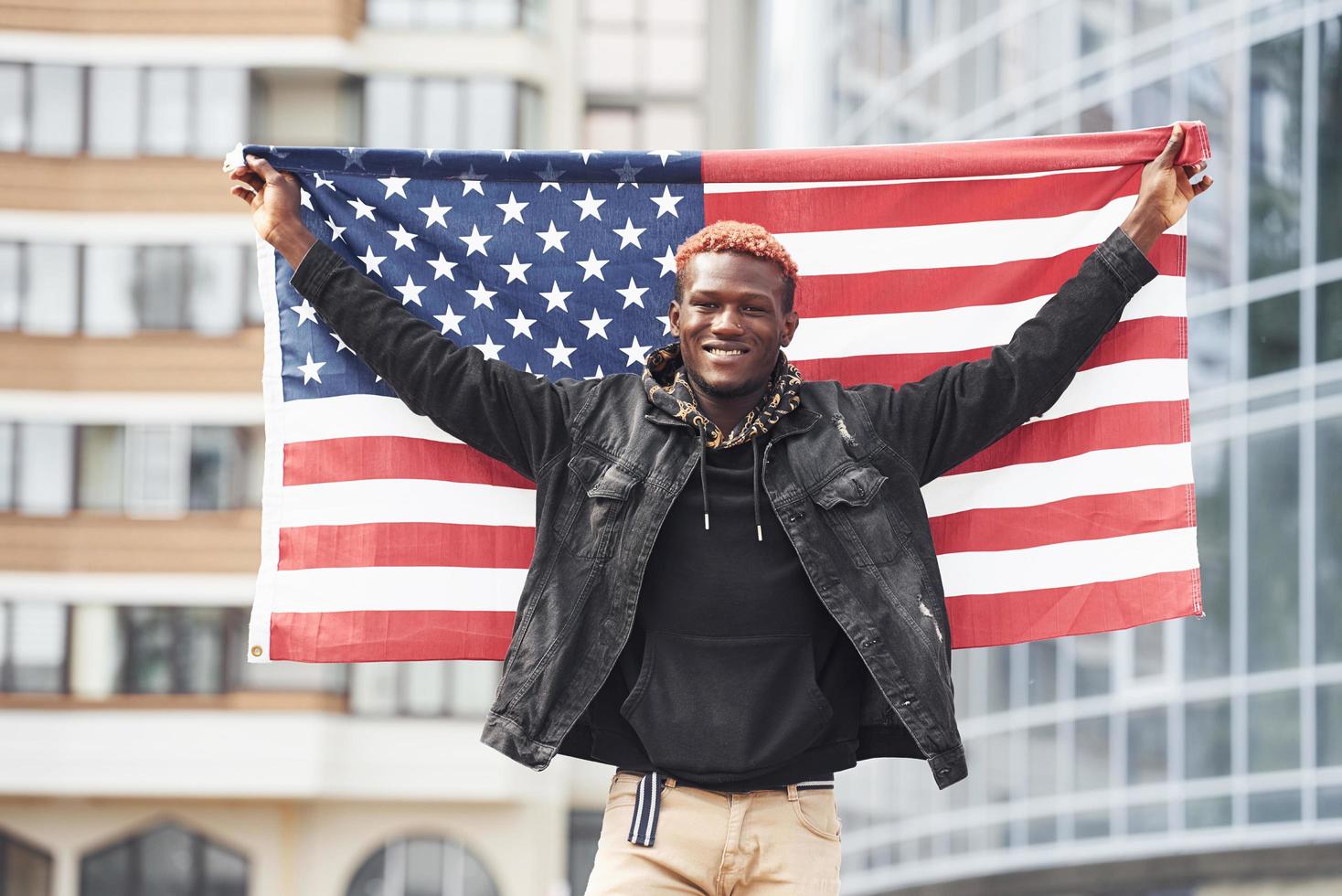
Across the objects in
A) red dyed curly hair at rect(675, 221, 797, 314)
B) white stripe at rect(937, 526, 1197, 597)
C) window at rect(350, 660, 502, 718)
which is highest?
red dyed curly hair at rect(675, 221, 797, 314)

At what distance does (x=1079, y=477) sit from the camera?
6.87 meters

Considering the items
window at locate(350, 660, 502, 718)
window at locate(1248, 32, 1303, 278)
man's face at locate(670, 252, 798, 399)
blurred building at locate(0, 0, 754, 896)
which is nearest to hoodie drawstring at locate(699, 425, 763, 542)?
man's face at locate(670, 252, 798, 399)

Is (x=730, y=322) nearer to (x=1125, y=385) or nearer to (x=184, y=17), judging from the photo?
(x=1125, y=385)

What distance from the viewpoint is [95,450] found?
38.8m

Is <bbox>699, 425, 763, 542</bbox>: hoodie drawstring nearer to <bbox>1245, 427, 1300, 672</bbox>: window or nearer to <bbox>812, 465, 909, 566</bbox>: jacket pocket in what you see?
<bbox>812, 465, 909, 566</bbox>: jacket pocket

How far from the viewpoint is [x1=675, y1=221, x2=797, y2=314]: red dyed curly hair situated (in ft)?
18.9

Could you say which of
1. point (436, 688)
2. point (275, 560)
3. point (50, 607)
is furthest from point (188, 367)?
point (275, 560)

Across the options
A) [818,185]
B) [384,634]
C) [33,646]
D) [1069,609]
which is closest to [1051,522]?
[1069,609]

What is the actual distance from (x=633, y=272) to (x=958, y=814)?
777 inches

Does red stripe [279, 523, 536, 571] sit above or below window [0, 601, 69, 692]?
above

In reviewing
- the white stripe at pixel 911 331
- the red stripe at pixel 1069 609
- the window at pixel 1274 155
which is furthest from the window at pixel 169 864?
the red stripe at pixel 1069 609

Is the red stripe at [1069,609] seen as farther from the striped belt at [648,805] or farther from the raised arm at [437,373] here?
the raised arm at [437,373]

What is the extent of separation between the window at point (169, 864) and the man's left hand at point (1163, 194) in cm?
3338

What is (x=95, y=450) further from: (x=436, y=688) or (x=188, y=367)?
(x=436, y=688)
